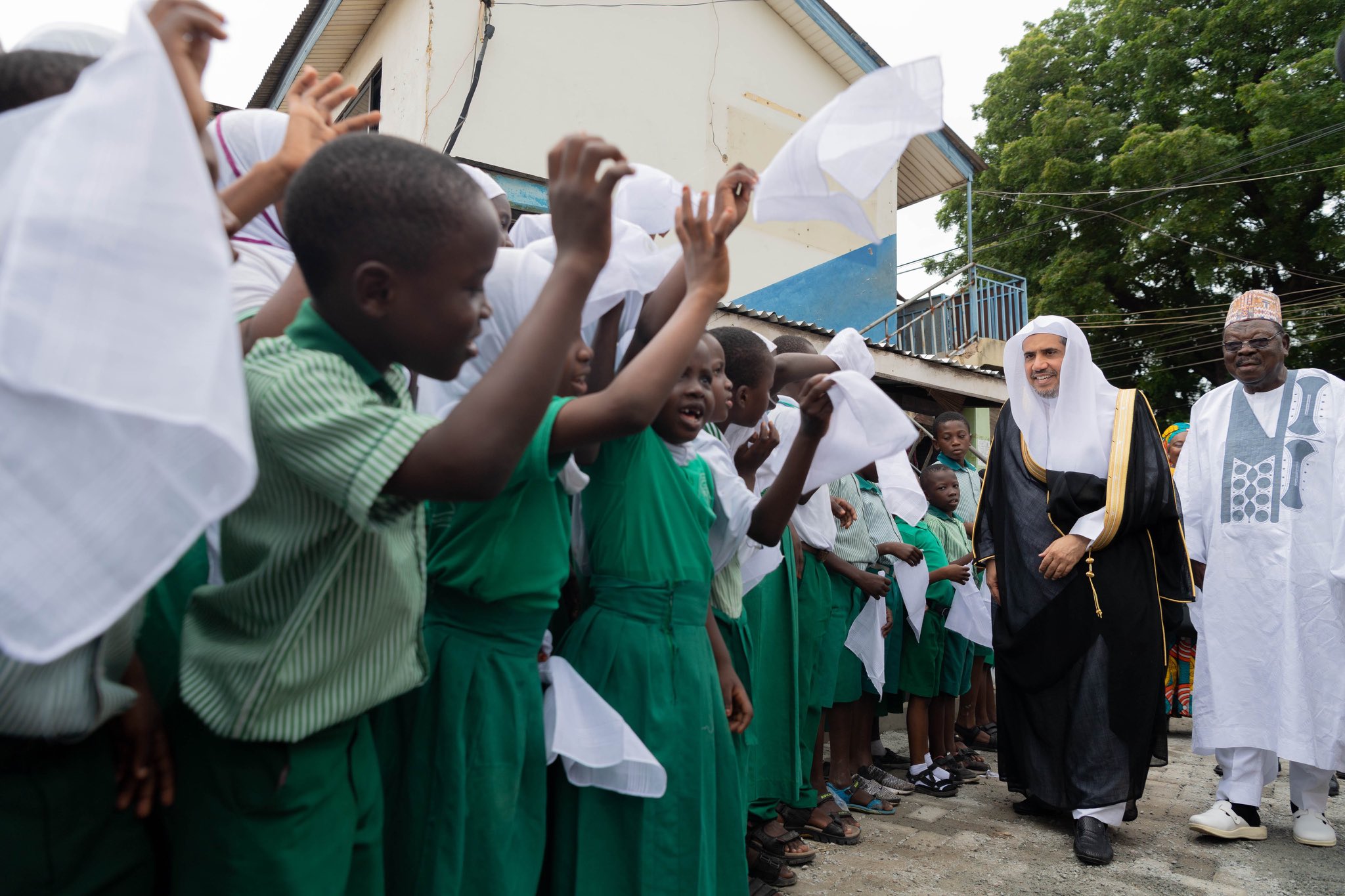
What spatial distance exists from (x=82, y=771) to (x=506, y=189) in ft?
27.0

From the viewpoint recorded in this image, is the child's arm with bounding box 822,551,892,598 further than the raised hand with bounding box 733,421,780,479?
Yes

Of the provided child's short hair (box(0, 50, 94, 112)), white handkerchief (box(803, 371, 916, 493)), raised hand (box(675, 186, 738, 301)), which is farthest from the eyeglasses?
child's short hair (box(0, 50, 94, 112))

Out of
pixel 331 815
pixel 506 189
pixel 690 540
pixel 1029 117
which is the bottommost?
pixel 331 815

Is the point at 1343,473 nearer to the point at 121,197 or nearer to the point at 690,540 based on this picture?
the point at 690,540

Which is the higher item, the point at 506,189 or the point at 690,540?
the point at 506,189

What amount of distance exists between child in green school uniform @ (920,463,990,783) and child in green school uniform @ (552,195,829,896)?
10.9ft

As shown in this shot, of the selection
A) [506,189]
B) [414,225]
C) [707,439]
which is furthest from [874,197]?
[414,225]

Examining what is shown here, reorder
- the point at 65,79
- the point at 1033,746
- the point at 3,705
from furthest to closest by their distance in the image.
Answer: the point at 1033,746
the point at 65,79
the point at 3,705

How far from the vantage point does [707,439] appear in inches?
112

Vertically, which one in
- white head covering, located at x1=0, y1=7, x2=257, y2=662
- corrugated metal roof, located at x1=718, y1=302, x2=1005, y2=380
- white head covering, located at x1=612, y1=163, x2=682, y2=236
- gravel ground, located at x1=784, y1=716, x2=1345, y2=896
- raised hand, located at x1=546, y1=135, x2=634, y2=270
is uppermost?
corrugated metal roof, located at x1=718, y1=302, x2=1005, y2=380

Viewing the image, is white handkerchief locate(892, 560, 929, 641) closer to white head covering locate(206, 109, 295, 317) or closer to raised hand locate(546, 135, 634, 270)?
white head covering locate(206, 109, 295, 317)

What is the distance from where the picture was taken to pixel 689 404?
2.49 meters

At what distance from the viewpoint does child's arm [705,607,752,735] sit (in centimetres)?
266

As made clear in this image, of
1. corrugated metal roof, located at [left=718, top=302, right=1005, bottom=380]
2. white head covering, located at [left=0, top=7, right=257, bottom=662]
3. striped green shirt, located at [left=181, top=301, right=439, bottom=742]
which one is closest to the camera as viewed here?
white head covering, located at [left=0, top=7, right=257, bottom=662]
